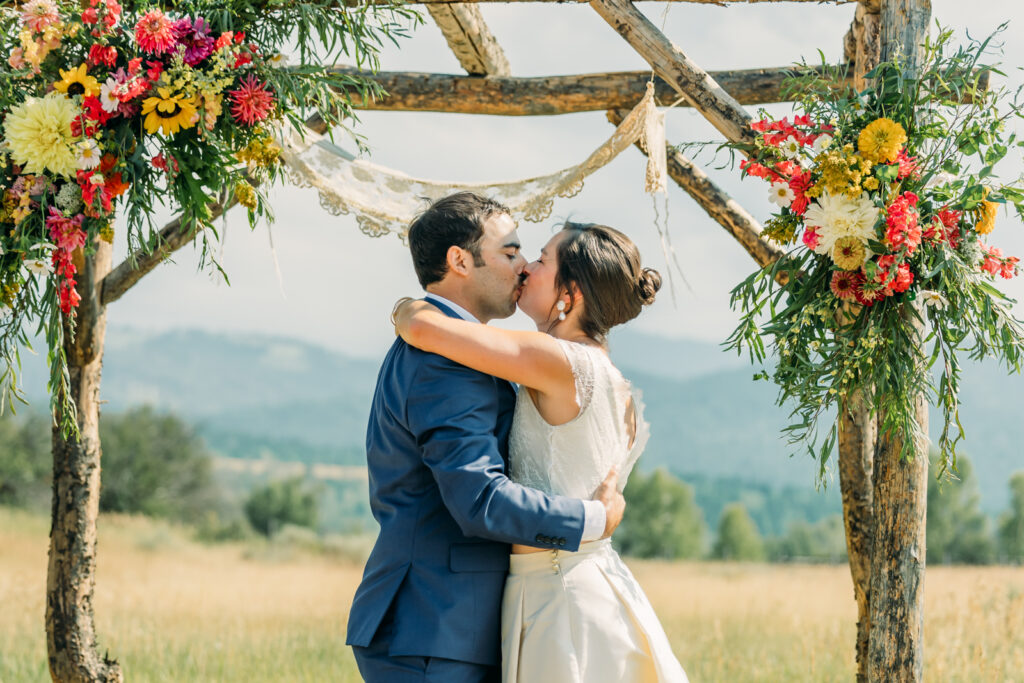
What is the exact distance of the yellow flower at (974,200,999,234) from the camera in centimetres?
300

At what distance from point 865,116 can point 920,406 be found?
100 centimetres

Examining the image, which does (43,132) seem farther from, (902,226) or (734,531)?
(734,531)

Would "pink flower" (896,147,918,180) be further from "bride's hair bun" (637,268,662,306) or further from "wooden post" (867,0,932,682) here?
"bride's hair bun" (637,268,662,306)

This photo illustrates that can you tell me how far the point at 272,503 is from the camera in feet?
117

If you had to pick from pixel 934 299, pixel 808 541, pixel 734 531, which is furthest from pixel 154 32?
pixel 808 541

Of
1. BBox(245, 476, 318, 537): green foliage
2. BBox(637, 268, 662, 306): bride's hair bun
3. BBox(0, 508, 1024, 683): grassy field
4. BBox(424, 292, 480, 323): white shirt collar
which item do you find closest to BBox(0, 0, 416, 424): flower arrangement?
BBox(424, 292, 480, 323): white shirt collar

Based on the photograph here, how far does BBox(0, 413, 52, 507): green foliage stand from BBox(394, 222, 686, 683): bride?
2424 centimetres

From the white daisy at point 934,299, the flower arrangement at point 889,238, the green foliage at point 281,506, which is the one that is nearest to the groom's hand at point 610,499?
the flower arrangement at point 889,238

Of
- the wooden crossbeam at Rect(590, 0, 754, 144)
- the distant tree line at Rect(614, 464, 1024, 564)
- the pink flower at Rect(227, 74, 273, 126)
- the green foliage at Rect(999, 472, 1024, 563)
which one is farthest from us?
the distant tree line at Rect(614, 464, 1024, 564)

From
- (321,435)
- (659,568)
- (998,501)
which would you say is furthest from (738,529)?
(321,435)

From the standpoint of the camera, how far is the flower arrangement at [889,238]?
2.98 metres

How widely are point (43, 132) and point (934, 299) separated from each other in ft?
8.60

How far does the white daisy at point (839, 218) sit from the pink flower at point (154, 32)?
76.7 inches

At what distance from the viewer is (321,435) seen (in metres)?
110
